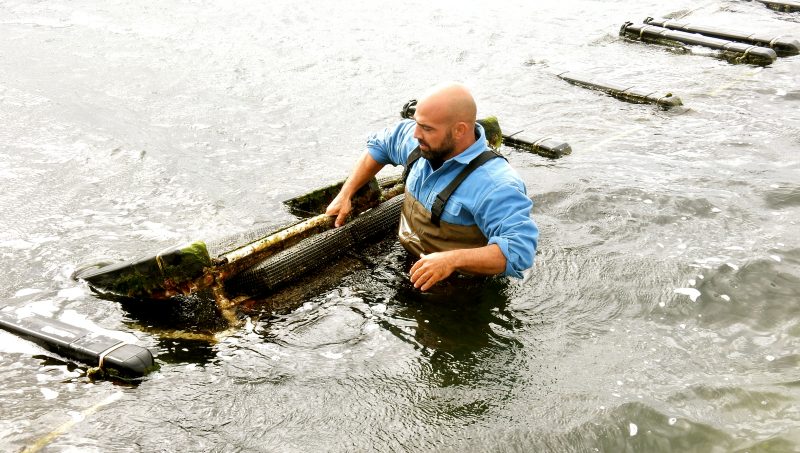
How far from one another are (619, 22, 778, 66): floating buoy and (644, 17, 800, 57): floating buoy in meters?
0.12

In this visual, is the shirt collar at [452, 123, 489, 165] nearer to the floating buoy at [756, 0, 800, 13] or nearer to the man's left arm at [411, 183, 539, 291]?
the man's left arm at [411, 183, 539, 291]

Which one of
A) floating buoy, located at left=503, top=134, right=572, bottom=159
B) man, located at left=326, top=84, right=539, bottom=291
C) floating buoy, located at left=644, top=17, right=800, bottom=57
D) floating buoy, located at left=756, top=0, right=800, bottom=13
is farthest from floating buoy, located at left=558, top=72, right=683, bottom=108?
floating buoy, located at left=756, top=0, right=800, bottom=13

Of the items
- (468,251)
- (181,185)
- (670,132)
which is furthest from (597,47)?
(468,251)

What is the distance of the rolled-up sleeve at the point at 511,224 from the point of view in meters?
5.15

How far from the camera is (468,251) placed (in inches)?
203

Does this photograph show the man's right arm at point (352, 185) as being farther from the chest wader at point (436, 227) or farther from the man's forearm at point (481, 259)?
the man's forearm at point (481, 259)

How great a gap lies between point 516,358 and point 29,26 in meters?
11.3

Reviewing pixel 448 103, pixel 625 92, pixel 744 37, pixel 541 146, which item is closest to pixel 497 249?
pixel 448 103

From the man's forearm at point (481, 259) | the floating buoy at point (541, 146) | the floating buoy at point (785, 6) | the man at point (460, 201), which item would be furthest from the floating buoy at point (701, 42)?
the man's forearm at point (481, 259)

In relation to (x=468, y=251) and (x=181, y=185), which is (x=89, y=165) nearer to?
(x=181, y=185)

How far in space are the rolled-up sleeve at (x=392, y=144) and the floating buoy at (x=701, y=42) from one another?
7.40 meters

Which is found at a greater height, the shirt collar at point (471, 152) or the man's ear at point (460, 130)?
the man's ear at point (460, 130)

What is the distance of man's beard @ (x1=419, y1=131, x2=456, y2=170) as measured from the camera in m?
5.41

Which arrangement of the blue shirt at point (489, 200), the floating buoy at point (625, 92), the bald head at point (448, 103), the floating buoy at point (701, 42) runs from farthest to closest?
the floating buoy at point (701, 42) → the floating buoy at point (625, 92) → the bald head at point (448, 103) → the blue shirt at point (489, 200)
